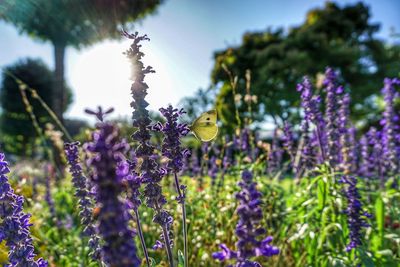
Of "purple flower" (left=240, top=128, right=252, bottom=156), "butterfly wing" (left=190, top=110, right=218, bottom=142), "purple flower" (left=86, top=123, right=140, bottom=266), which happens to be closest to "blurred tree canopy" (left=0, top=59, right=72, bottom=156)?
"purple flower" (left=240, top=128, right=252, bottom=156)

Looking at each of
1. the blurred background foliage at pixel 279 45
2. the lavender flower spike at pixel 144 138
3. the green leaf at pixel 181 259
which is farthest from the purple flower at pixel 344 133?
the blurred background foliage at pixel 279 45

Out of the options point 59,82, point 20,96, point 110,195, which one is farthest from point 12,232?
point 20,96

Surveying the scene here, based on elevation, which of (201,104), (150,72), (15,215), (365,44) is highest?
(365,44)

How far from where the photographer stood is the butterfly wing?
3076 millimetres

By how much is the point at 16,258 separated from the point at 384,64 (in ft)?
101

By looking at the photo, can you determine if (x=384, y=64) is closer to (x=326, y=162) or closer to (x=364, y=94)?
(x=364, y=94)

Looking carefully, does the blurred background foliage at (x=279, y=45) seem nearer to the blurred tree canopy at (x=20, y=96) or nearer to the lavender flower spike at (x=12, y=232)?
the blurred tree canopy at (x=20, y=96)

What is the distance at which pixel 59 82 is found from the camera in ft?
82.9

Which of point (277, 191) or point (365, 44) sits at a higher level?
point (365, 44)

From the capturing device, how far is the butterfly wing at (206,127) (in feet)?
10.1

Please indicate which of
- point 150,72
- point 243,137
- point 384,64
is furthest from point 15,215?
point 384,64

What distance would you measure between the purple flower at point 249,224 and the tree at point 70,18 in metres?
25.5

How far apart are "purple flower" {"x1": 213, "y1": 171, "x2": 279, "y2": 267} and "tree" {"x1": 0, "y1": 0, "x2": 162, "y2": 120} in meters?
25.5

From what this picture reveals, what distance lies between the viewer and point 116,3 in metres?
27.5
